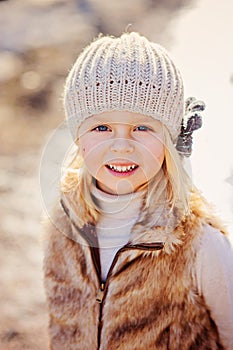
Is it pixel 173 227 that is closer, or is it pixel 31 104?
pixel 173 227

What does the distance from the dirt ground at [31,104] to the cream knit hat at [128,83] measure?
603mm

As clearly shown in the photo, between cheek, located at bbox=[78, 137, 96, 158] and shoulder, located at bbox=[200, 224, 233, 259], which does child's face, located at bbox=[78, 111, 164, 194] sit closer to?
cheek, located at bbox=[78, 137, 96, 158]

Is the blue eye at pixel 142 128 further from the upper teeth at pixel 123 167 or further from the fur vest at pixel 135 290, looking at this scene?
the fur vest at pixel 135 290

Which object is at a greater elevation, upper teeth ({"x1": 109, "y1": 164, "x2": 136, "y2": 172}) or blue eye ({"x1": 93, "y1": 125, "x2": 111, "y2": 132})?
Answer: blue eye ({"x1": 93, "y1": 125, "x2": 111, "y2": 132})

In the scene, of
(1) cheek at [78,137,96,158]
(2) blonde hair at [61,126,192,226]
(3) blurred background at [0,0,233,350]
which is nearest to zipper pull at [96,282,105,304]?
(2) blonde hair at [61,126,192,226]

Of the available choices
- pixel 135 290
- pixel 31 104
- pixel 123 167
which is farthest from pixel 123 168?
pixel 31 104

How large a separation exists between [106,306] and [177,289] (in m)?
0.13

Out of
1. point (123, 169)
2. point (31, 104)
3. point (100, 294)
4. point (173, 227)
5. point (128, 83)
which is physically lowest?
point (100, 294)

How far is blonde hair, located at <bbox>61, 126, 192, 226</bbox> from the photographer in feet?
3.70

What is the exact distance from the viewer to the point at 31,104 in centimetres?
229

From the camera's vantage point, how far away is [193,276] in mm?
1115

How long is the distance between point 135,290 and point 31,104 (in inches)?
50.8

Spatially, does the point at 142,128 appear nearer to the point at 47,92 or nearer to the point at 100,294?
the point at 100,294

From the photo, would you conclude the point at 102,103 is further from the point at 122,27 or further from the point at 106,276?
the point at 122,27
